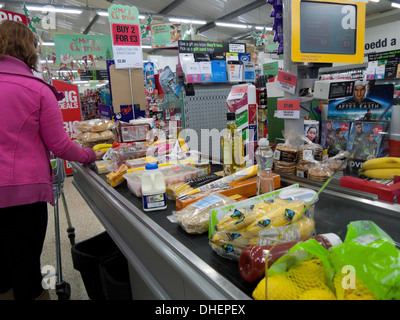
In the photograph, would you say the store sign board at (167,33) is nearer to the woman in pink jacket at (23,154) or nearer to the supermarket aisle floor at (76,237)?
the supermarket aisle floor at (76,237)

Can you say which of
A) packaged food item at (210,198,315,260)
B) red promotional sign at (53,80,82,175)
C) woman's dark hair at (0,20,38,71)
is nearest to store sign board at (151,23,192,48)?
red promotional sign at (53,80,82,175)

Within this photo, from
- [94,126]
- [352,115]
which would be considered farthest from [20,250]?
[352,115]

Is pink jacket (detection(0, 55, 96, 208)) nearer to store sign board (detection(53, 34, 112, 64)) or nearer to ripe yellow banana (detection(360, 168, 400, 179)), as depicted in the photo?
ripe yellow banana (detection(360, 168, 400, 179))

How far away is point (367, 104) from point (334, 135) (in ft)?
0.83

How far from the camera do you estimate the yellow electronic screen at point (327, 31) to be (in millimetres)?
1578

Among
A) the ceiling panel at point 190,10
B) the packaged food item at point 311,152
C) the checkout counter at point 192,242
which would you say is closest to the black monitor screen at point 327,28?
the packaged food item at point 311,152

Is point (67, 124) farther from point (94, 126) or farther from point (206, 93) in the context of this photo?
point (206, 93)

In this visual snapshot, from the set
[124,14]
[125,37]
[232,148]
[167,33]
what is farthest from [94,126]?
[167,33]

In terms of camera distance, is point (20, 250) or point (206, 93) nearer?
point (20, 250)

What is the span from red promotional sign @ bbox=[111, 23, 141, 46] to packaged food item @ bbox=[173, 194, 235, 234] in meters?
2.91

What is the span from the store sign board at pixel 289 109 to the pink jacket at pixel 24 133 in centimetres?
136

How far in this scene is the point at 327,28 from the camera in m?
1.63

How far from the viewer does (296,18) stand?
1555 millimetres
